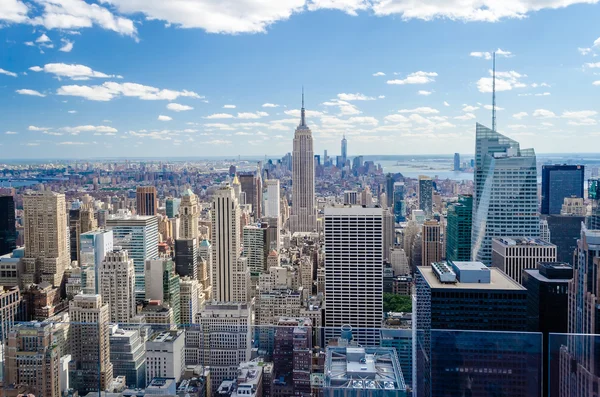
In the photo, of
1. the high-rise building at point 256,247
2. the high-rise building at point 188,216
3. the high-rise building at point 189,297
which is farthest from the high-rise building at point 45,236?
the high-rise building at point 256,247

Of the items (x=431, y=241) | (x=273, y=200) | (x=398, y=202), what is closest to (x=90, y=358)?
(x=431, y=241)

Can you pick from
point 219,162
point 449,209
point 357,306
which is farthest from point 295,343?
point 449,209

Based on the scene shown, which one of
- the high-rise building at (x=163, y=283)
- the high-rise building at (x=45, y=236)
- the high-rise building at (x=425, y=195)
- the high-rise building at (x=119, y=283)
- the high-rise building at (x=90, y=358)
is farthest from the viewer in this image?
the high-rise building at (x=425, y=195)

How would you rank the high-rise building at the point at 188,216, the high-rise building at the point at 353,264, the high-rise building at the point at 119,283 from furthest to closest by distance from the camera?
the high-rise building at the point at 188,216 → the high-rise building at the point at 353,264 → the high-rise building at the point at 119,283

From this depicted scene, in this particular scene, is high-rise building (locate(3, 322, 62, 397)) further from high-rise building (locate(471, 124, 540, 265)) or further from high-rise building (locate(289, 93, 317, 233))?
high-rise building (locate(289, 93, 317, 233))

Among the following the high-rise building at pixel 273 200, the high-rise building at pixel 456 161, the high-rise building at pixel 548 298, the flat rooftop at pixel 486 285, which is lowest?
the high-rise building at pixel 548 298

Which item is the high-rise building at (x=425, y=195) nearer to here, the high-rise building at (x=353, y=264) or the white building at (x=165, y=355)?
the high-rise building at (x=353, y=264)
